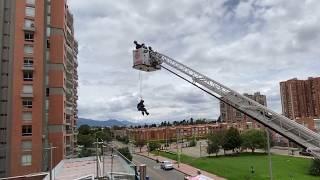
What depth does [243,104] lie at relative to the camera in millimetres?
26547

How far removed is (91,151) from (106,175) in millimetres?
10809

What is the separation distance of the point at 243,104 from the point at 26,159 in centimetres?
3361

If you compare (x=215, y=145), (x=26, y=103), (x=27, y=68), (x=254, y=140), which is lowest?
(x=215, y=145)

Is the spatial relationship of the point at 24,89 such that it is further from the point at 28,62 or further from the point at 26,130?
the point at 26,130

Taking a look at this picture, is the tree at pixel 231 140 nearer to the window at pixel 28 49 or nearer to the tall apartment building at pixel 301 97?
the tall apartment building at pixel 301 97

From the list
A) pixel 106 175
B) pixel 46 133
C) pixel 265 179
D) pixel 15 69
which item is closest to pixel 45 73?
pixel 15 69

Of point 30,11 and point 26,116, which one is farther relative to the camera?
point 30,11

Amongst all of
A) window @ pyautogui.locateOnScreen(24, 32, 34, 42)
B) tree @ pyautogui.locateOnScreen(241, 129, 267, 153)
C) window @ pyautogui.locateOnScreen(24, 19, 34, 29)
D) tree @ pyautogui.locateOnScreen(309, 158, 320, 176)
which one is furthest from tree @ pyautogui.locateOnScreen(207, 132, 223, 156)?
window @ pyautogui.locateOnScreen(24, 19, 34, 29)

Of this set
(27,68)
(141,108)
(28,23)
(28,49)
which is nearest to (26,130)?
(27,68)

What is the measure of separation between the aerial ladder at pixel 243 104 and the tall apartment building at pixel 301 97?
112m

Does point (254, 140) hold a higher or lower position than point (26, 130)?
lower

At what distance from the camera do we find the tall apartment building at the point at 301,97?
5241 inches

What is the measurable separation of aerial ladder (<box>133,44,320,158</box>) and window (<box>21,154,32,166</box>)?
26601 millimetres

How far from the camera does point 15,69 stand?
51.4 meters
